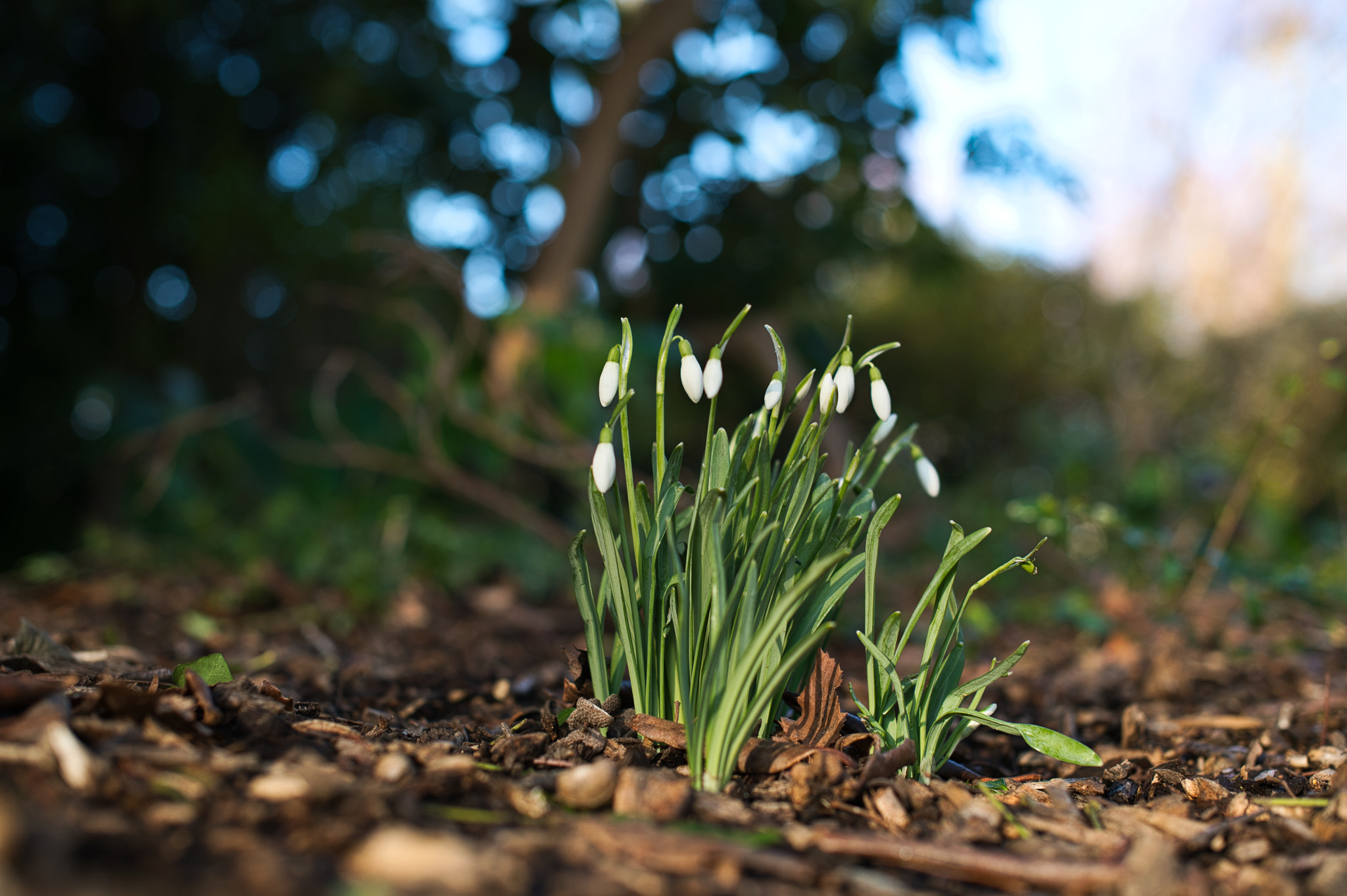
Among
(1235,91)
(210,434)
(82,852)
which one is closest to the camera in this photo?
(82,852)

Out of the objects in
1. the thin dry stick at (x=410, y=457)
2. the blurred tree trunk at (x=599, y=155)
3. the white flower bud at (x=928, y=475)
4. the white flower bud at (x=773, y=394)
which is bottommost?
the thin dry stick at (x=410, y=457)

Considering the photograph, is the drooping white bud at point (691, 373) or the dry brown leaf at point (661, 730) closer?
the drooping white bud at point (691, 373)

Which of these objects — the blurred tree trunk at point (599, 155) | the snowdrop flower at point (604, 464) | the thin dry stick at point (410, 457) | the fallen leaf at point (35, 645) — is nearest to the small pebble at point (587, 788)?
the snowdrop flower at point (604, 464)

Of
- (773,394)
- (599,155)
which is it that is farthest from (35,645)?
(599,155)

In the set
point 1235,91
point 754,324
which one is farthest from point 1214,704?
point 1235,91

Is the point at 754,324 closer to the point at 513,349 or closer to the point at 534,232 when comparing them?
the point at 534,232

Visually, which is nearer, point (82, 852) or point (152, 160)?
point (82, 852)

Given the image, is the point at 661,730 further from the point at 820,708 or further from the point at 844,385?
the point at 844,385

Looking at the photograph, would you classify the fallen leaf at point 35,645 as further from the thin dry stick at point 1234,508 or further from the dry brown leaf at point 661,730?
the thin dry stick at point 1234,508
